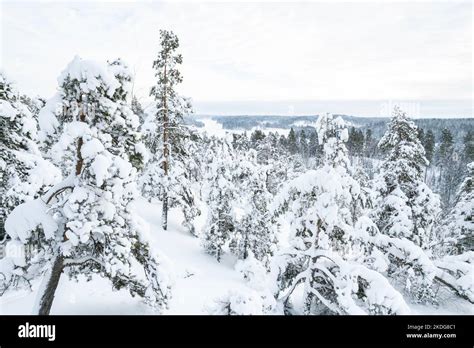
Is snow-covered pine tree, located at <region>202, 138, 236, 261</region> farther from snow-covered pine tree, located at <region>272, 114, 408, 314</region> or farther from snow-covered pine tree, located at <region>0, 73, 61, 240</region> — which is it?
snow-covered pine tree, located at <region>272, 114, 408, 314</region>

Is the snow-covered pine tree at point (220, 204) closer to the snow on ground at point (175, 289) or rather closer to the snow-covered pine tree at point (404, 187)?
the snow on ground at point (175, 289)

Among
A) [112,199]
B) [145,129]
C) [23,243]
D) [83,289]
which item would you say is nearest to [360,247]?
[112,199]

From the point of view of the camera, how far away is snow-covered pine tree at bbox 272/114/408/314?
23.0 feet

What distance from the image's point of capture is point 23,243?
6.75 m

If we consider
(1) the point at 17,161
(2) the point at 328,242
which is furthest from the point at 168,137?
(2) the point at 328,242

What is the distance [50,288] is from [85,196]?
2531 mm

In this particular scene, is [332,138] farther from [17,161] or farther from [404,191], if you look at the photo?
[404,191]

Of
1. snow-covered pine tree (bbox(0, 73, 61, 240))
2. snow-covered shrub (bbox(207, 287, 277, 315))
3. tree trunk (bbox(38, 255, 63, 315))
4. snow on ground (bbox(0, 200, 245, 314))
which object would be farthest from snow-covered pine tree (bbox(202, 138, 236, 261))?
snow-covered shrub (bbox(207, 287, 277, 315))

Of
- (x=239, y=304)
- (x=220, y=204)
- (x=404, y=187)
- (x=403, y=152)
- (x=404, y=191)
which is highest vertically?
(x=403, y=152)

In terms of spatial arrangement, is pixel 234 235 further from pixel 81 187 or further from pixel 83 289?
pixel 81 187

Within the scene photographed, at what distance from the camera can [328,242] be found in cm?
807

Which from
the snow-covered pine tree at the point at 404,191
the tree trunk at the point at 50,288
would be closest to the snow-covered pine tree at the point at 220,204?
the snow-covered pine tree at the point at 404,191

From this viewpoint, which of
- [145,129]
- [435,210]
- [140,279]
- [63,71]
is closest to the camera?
[63,71]
